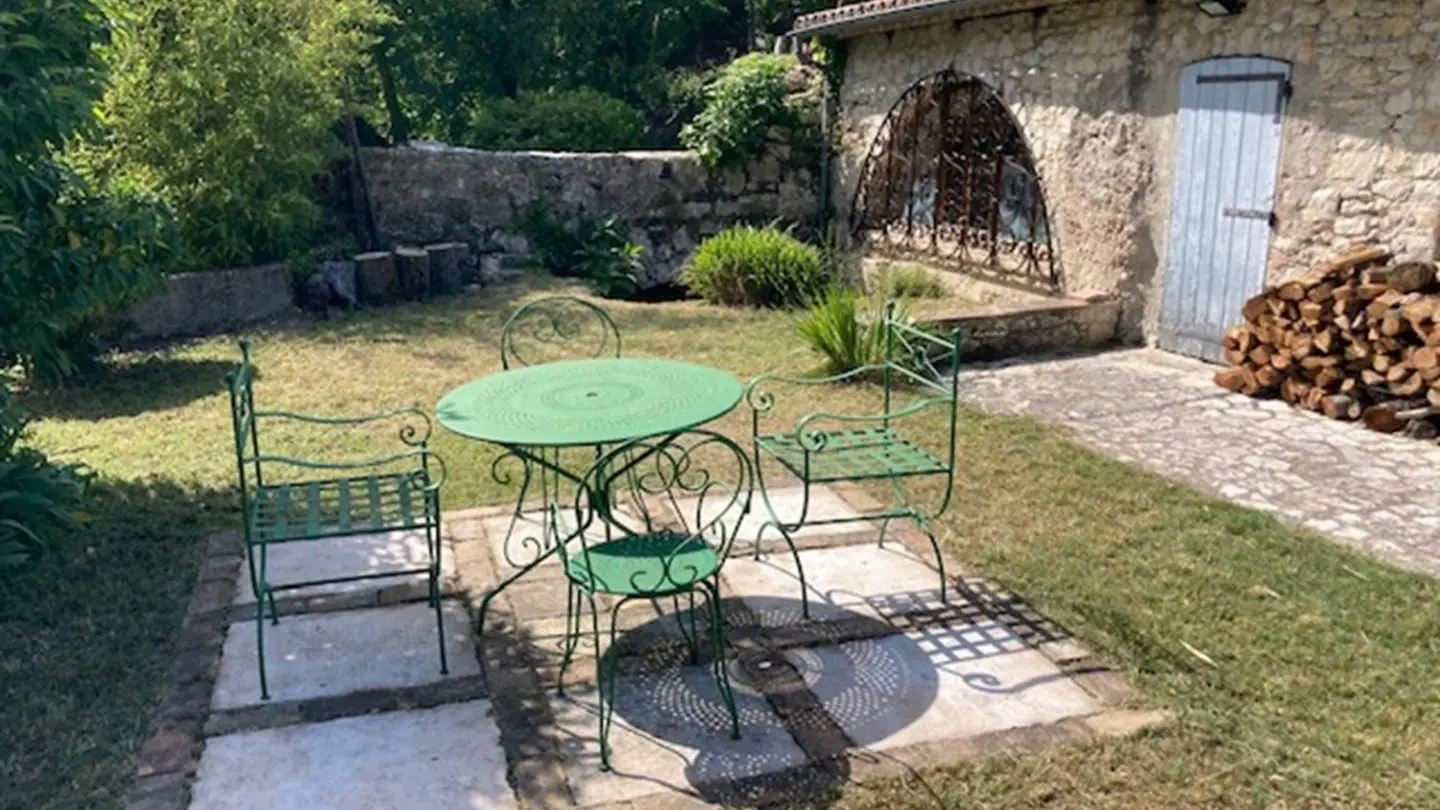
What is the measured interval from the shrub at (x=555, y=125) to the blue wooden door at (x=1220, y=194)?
6897mm

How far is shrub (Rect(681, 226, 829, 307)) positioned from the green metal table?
526 centimetres

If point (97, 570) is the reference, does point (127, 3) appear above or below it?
above

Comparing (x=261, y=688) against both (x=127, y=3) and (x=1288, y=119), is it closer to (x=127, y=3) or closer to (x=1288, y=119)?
(x=1288, y=119)

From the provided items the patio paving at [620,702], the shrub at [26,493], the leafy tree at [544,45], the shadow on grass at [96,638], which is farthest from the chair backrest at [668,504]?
the leafy tree at [544,45]

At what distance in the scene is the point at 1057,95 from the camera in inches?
305

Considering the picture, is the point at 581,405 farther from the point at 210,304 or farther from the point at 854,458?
the point at 210,304

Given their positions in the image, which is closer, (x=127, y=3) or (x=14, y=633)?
(x=14, y=633)

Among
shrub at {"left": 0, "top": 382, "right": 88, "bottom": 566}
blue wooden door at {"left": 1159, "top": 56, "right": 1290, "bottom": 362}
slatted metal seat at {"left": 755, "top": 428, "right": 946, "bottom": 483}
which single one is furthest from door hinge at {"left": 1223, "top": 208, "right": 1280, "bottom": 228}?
shrub at {"left": 0, "top": 382, "right": 88, "bottom": 566}

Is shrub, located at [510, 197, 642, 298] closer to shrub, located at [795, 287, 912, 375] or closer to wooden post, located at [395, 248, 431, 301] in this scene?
wooden post, located at [395, 248, 431, 301]

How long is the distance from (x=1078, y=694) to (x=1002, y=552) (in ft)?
3.41

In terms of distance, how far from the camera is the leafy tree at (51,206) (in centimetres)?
384

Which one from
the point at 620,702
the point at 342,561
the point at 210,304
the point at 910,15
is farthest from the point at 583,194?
the point at 620,702

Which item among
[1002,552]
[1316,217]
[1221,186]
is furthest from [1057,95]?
[1002,552]

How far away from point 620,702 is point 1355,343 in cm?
447
